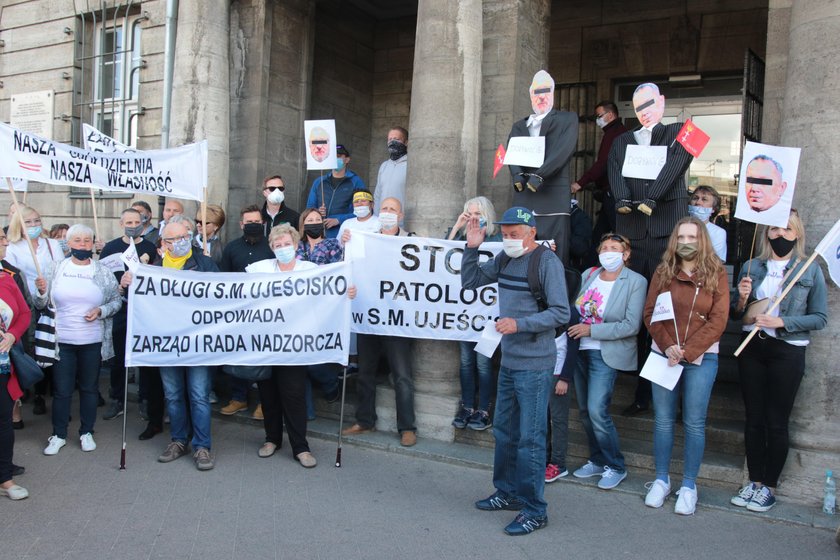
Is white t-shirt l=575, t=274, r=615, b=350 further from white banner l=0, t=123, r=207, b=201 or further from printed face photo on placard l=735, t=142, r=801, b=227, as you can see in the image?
white banner l=0, t=123, r=207, b=201

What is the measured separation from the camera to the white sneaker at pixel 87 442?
6.66 metres

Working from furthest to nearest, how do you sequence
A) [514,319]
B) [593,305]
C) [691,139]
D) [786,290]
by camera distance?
[691,139], [593,305], [786,290], [514,319]

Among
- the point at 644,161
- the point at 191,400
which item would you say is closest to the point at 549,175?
the point at 644,161

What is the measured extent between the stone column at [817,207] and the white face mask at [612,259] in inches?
56.7

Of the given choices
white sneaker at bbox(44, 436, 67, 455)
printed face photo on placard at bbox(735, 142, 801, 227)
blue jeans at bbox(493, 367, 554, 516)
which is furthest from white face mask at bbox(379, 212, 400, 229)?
white sneaker at bbox(44, 436, 67, 455)

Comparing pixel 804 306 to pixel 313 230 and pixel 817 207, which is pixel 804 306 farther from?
pixel 313 230

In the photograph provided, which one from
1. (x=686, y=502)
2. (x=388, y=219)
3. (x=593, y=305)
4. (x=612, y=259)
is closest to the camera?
(x=686, y=502)

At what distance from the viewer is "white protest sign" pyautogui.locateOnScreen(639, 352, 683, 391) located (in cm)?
536

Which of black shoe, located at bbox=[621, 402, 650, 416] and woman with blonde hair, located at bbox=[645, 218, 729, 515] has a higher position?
woman with blonde hair, located at bbox=[645, 218, 729, 515]

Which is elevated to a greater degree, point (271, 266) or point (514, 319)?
point (271, 266)

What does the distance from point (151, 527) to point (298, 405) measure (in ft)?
5.86

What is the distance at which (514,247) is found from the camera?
496 cm

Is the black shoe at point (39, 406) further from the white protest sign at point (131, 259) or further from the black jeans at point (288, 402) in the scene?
the black jeans at point (288, 402)

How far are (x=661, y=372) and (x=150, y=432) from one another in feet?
15.9
